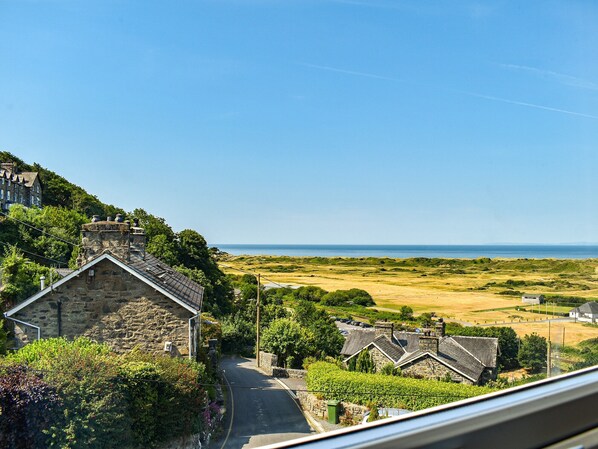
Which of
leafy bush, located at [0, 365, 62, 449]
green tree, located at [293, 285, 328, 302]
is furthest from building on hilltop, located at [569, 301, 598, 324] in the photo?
green tree, located at [293, 285, 328, 302]

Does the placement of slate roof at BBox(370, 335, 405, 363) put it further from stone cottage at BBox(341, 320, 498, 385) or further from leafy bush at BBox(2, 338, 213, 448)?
leafy bush at BBox(2, 338, 213, 448)

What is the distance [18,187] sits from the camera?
3.61ft

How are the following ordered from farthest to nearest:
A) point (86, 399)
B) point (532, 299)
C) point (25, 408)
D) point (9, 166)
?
1. point (532, 299)
2. point (9, 166)
3. point (86, 399)
4. point (25, 408)

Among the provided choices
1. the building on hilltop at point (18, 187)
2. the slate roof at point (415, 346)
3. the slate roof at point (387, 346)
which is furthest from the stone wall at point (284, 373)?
the building on hilltop at point (18, 187)

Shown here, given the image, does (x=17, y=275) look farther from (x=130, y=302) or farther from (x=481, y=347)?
(x=481, y=347)

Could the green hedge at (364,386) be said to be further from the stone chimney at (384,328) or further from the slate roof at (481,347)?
the stone chimney at (384,328)

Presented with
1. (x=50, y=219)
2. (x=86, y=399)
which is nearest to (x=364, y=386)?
(x=50, y=219)

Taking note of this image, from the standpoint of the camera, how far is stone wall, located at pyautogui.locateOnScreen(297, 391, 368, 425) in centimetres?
92

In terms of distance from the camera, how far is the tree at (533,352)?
50.7 inches

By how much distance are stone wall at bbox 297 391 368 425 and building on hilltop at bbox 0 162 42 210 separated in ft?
2.59

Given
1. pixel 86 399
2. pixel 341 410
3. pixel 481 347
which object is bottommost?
pixel 481 347

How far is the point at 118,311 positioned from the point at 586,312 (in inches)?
129

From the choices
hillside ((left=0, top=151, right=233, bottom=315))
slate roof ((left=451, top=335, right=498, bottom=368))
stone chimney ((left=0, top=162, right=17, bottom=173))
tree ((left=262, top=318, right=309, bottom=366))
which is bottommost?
tree ((left=262, top=318, right=309, bottom=366))

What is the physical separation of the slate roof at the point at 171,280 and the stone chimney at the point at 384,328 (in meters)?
1.76
